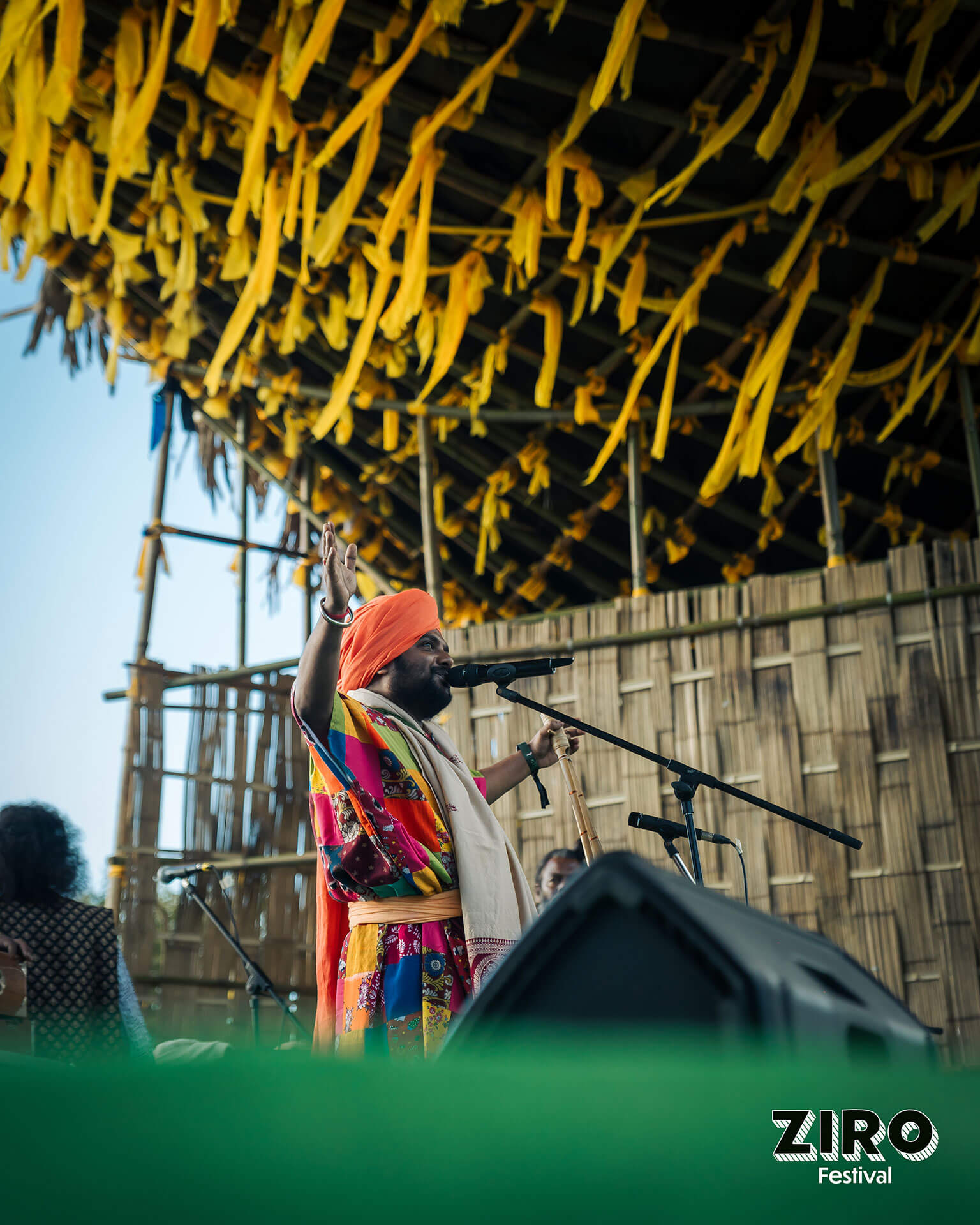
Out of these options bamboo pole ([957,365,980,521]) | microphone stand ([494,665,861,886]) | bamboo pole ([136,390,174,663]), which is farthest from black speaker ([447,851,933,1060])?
bamboo pole ([136,390,174,663])

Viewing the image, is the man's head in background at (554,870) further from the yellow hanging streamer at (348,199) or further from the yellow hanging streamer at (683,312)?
the yellow hanging streamer at (348,199)

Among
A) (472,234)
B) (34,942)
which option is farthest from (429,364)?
(34,942)

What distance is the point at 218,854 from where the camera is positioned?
6188mm

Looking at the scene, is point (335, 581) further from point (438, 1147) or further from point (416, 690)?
point (438, 1147)

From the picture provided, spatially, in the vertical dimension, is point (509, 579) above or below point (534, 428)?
below

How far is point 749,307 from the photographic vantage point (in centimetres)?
597

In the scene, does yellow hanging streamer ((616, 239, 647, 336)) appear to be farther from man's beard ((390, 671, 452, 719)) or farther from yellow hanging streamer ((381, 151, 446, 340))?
man's beard ((390, 671, 452, 719))

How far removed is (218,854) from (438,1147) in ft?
19.9

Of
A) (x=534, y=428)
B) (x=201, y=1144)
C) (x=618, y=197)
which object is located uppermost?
(x=618, y=197)

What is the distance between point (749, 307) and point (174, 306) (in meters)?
2.85

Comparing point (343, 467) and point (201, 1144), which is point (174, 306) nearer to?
point (343, 467)

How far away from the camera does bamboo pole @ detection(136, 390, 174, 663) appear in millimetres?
6473

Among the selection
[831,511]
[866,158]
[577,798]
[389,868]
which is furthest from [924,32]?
[389,868]

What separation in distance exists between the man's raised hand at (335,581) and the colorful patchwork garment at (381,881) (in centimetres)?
23
